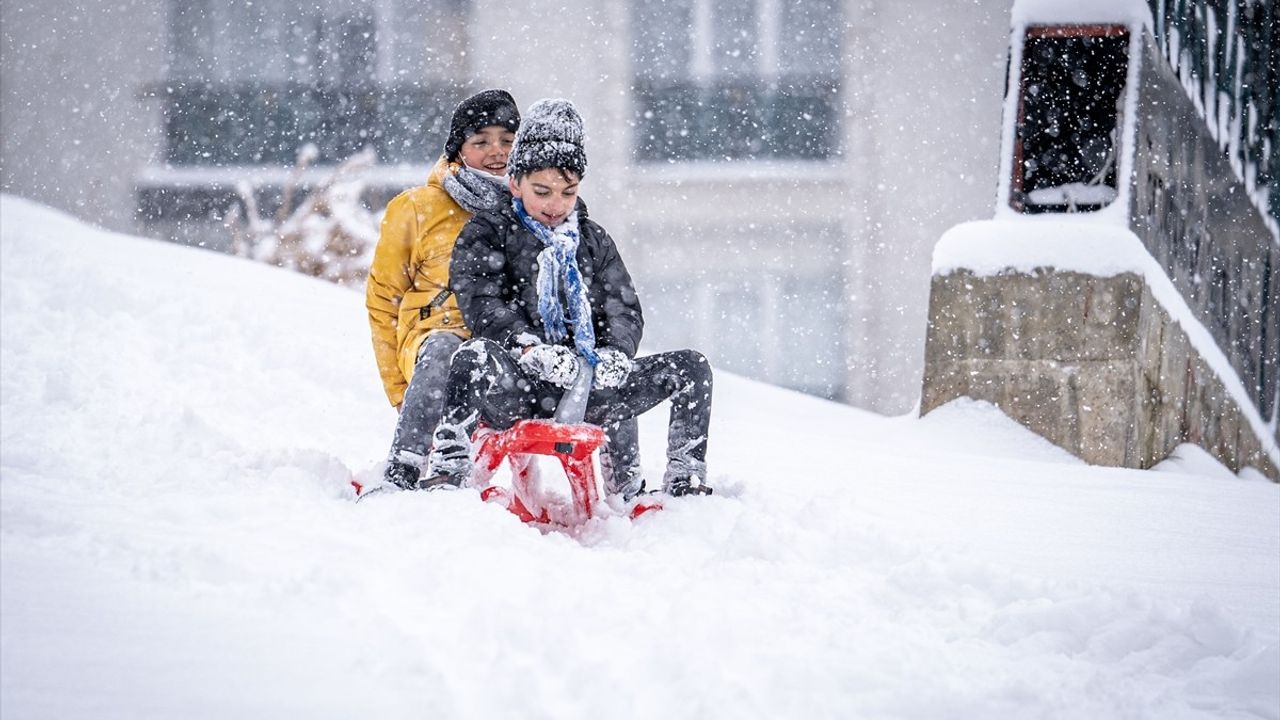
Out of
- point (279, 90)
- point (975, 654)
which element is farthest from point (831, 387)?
point (975, 654)

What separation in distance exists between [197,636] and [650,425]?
3.71 metres

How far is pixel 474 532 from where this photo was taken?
105 inches

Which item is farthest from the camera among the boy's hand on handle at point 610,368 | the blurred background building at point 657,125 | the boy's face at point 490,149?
the blurred background building at point 657,125

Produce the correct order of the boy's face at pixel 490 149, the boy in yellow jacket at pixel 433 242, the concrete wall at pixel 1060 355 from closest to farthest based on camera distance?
1. the boy in yellow jacket at pixel 433 242
2. the boy's face at pixel 490 149
3. the concrete wall at pixel 1060 355

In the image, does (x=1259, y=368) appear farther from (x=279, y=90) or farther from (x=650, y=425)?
(x=279, y=90)

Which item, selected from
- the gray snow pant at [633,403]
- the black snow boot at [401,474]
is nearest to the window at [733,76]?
the gray snow pant at [633,403]

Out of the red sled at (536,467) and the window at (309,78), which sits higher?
the window at (309,78)

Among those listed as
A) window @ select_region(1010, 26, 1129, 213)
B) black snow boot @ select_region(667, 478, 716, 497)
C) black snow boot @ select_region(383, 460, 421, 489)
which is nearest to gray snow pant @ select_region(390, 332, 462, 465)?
black snow boot @ select_region(383, 460, 421, 489)

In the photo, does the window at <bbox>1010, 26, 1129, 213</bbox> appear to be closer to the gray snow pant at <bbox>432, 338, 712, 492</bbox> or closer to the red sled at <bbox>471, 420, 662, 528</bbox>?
the gray snow pant at <bbox>432, 338, 712, 492</bbox>

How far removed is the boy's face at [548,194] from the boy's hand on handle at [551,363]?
41cm

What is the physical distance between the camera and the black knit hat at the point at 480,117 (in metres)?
3.72

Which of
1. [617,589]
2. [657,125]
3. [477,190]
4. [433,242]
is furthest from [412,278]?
[657,125]

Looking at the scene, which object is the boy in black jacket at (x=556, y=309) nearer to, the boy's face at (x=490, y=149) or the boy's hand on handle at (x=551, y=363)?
the boy's hand on handle at (x=551, y=363)

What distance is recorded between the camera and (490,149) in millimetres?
3713
